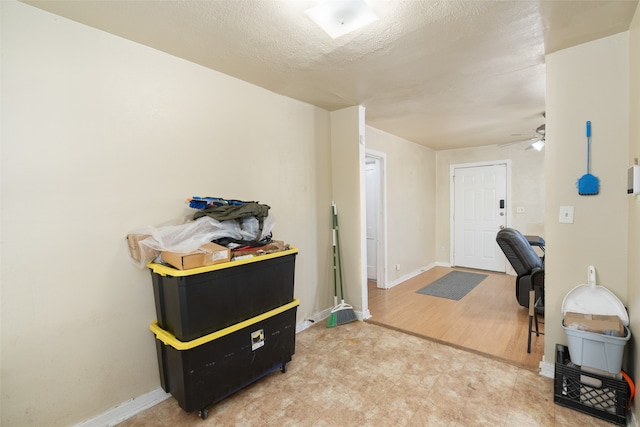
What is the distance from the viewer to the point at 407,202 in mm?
4992

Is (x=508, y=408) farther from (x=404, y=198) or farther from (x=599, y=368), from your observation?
(x=404, y=198)

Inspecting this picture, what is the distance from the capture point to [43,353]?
1592 millimetres

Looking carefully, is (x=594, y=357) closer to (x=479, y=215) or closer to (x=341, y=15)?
(x=341, y=15)

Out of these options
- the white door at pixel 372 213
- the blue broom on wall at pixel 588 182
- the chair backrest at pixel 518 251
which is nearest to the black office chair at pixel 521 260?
the chair backrest at pixel 518 251

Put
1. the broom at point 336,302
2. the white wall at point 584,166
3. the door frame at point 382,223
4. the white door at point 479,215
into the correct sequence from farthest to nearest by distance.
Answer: the white door at point 479,215
the door frame at point 382,223
the broom at point 336,302
the white wall at point 584,166

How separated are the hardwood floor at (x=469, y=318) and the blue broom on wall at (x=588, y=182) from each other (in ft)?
4.40

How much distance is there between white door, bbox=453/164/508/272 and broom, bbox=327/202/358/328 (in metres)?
3.33

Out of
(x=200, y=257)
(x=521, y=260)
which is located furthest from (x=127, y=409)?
(x=521, y=260)

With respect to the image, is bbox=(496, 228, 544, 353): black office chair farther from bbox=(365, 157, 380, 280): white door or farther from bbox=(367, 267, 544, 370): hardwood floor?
bbox=(365, 157, 380, 280): white door

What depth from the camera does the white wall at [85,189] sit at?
1.52 meters

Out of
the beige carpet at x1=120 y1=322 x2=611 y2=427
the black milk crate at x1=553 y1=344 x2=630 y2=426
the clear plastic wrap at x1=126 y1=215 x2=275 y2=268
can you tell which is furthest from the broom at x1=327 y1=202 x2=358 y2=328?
the black milk crate at x1=553 y1=344 x2=630 y2=426

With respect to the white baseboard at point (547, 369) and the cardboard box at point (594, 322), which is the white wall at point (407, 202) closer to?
the white baseboard at point (547, 369)

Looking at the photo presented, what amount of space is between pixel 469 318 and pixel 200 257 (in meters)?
2.90

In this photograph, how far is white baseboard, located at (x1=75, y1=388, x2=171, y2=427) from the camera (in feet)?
5.75
